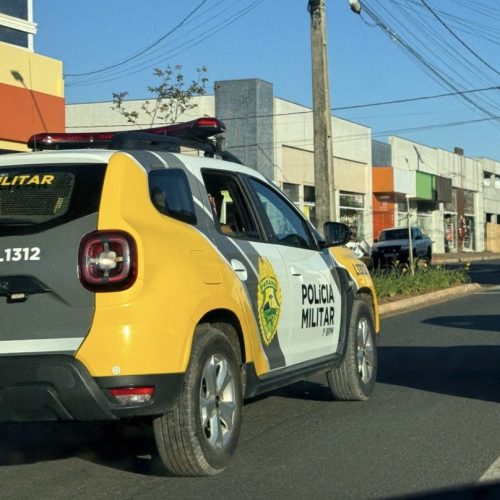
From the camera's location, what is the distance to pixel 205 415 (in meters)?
5.69

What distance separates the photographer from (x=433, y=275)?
22.9 m

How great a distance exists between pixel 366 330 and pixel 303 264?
4.96 feet

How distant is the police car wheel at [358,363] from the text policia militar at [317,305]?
0.53 m

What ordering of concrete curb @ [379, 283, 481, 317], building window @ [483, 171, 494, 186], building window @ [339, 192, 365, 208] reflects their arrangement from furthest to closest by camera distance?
building window @ [483, 171, 494, 186] → building window @ [339, 192, 365, 208] → concrete curb @ [379, 283, 481, 317]

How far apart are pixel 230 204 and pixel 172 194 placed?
103cm

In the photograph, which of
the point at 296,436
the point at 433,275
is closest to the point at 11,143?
the point at 433,275

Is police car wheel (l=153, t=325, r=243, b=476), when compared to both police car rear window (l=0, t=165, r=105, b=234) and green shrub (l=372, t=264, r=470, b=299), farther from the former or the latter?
green shrub (l=372, t=264, r=470, b=299)

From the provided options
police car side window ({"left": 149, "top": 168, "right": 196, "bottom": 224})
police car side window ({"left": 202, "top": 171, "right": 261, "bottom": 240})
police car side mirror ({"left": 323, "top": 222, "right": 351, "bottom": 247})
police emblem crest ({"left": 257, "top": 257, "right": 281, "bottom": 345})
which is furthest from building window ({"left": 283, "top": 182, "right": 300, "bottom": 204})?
police car side window ({"left": 149, "top": 168, "right": 196, "bottom": 224})

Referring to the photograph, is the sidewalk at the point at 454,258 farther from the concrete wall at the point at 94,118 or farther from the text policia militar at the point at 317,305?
the text policia militar at the point at 317,305

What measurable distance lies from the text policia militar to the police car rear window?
2092 millimetres

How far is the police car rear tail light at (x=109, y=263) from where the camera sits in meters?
5.14

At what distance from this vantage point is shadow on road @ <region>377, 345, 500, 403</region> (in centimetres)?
894

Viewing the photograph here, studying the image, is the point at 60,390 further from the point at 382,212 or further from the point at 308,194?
the point at 382,212

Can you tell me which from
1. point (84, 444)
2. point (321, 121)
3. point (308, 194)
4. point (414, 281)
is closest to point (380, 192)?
point (308, 194)
